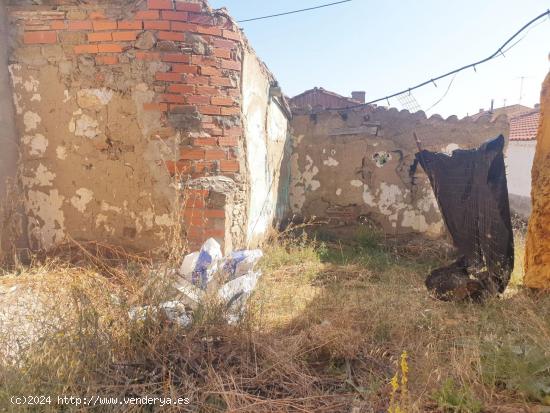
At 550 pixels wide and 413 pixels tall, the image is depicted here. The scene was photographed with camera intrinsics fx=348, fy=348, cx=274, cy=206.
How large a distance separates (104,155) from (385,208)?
485cm

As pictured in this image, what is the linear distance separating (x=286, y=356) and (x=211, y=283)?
2.86ft

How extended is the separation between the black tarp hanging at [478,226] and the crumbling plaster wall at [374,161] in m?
3.00

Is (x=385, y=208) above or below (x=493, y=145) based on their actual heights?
below

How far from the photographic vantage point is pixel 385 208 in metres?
6.46

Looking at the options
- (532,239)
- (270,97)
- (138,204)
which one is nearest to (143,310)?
(138,204)

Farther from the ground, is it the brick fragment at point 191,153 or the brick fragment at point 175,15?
the brick fragment at point 175,15

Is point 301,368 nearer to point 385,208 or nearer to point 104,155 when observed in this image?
point 104,155

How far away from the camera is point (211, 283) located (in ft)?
8.59

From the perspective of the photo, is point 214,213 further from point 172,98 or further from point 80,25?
point 80,25

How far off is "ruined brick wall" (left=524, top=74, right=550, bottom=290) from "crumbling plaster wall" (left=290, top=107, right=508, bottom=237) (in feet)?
10.7

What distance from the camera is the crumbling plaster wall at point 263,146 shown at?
4004 mm

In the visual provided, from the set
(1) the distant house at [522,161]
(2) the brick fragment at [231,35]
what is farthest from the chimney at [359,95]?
(2) the brick fragment at [231,35]

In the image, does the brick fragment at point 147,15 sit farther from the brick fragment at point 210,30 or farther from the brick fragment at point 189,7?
the brick fragment at point 210,30

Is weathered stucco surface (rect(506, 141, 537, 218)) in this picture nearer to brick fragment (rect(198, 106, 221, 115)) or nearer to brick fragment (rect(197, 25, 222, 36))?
brick fragment (rect(198, 106, 221, 115))
